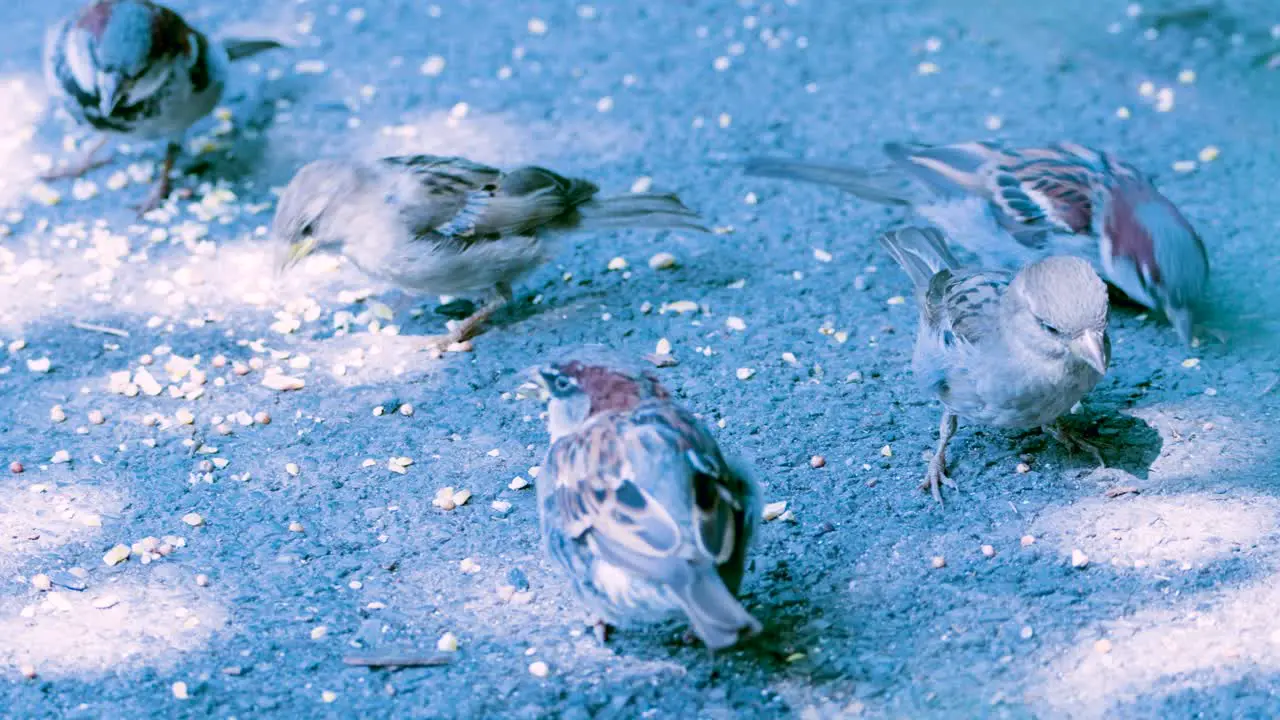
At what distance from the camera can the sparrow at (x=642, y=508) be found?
10.2 ft

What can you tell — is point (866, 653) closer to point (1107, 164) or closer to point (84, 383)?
point (1107, 164)

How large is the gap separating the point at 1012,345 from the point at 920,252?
888 mm

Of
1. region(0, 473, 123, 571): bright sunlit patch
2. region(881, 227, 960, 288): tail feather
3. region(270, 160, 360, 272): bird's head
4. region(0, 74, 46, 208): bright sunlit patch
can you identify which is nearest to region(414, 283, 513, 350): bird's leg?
region(270, 160, 360, 272): bird's head

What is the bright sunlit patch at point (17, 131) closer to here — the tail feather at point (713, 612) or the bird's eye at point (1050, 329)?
the tail feather at point (713, 612)

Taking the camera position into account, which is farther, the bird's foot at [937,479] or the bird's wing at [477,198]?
the bird's wing at [477,198]

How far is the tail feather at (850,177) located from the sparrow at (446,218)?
0.59 metres

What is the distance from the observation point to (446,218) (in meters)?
5.01

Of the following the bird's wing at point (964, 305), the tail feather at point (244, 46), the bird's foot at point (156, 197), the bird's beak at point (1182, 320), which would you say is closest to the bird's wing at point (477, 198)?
the bird's wing at point (964, 305)

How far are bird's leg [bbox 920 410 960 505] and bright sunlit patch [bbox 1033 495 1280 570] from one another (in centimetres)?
31

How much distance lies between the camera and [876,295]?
5.35 m

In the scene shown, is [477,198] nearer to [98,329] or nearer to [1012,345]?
[98,329]

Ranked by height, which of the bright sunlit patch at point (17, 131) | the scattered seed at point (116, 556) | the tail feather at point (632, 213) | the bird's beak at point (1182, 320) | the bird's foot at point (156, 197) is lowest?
the bright sunlit patch at point (17, 131)

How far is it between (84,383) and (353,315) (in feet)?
3.33

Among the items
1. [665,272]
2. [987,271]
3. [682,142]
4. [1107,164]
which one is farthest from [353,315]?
[1107,164]
